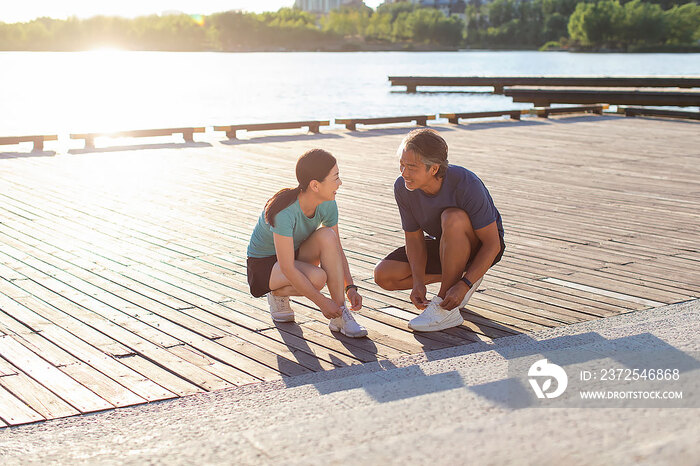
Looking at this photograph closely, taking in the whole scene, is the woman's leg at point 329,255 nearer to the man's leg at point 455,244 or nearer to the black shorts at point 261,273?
the black shorts at point 261,273

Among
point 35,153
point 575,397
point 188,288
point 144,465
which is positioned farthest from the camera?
point 35,153

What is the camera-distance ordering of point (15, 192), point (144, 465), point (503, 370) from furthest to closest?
1. point (15, 192)
2. point (503, 370)
3. point (144, 465)

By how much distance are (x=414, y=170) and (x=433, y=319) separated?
0.69 metres

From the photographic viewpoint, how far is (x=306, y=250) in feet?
13.0

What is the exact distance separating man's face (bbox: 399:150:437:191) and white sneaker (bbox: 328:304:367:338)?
2.15ft

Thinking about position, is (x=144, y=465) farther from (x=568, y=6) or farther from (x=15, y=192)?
(x=568, y=6)

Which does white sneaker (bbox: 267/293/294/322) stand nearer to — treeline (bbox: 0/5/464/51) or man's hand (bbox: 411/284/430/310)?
man's hand (bbox: 411/284/430/310)

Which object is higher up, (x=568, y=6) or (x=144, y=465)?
(x=568, y=6)

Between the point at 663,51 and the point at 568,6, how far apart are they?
21.9 m

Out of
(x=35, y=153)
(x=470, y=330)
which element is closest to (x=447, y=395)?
(x=470, y=330)

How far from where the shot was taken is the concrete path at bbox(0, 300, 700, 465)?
80.7 inches

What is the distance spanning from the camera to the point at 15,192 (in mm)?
8289
